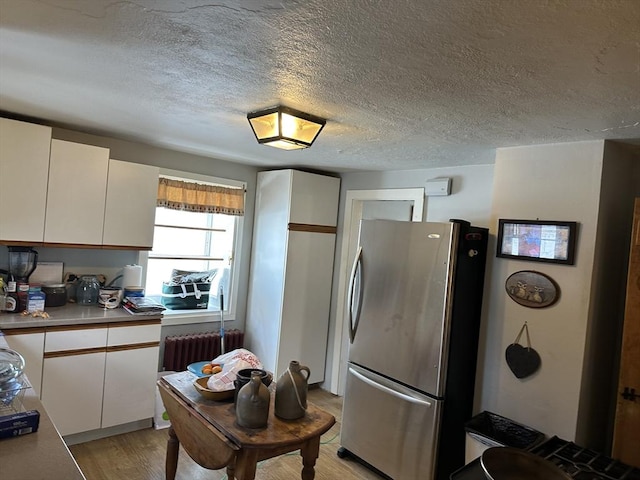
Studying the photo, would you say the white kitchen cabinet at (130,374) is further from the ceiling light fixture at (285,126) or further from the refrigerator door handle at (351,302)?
the ceiling light fixture at (285,126)

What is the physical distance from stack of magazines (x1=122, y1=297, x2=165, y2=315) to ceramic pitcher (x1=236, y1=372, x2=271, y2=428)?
1574 millimetres

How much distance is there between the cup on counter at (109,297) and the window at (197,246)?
1.68ft

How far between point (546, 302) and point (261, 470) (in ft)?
6.91

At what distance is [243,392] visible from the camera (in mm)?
1798

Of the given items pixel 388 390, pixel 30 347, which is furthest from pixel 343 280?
pixel 30 347

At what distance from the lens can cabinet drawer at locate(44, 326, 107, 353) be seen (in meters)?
2.69

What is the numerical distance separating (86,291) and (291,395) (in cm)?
213

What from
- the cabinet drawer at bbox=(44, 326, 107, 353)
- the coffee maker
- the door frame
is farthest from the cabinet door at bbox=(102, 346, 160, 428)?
the door frame

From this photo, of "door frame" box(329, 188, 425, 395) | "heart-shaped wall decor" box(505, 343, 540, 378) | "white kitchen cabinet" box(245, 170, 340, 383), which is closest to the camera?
"heart-shaped wall decor" box(505, 343, 540, 378)

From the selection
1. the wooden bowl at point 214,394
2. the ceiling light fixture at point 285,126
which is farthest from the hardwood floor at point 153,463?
the ceiling light fixture at point 285,126

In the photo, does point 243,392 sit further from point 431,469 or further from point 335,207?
point 335,207

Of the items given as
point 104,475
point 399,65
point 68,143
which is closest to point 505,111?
point 399,65

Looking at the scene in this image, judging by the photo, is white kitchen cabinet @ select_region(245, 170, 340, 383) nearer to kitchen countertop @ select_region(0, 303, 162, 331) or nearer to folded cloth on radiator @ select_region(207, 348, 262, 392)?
kitchen countertop @ select_region(0, 303, 162, 331)

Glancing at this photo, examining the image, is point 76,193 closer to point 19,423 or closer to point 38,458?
point 19,423
